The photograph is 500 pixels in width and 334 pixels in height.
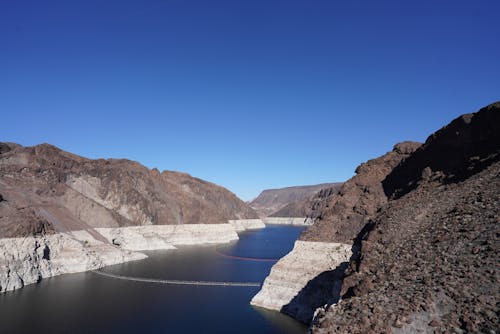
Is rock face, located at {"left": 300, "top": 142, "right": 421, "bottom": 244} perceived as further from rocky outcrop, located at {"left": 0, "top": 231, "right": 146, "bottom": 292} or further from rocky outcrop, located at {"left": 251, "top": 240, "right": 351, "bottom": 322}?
rocky outcrop, located at {"left": 0, "top": 231, "right": 146, "bottom": 292}

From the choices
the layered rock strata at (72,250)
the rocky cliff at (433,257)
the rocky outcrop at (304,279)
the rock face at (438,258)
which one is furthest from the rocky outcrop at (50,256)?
the rock face at (438,258)

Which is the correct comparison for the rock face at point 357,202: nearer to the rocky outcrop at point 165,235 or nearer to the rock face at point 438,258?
the rock face at point 438,258

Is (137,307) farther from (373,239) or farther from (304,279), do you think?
(373,239)

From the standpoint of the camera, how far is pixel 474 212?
1786 centimetres

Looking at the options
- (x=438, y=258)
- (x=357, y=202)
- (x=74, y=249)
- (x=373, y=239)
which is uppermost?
(x=357, y=202)

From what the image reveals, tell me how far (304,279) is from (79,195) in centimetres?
7585

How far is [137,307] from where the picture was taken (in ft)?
135

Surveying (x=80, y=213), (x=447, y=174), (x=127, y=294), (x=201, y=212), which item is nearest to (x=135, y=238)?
(x=80, y=213)

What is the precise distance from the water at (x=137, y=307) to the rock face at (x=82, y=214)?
570 cm

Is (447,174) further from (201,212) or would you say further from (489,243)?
(201,212)

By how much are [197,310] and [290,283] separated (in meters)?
11.1

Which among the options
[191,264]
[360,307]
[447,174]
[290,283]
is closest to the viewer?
[360,307]

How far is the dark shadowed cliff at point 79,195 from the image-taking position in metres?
68.5

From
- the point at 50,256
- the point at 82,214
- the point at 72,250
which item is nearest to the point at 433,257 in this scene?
the point at 50,256
